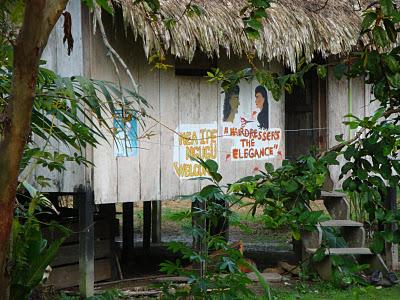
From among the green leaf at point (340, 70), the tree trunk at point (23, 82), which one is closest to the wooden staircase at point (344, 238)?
the green leaf at point (340, 70)

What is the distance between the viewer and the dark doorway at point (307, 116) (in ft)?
32.9

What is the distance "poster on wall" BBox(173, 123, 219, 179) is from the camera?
869 centimetres

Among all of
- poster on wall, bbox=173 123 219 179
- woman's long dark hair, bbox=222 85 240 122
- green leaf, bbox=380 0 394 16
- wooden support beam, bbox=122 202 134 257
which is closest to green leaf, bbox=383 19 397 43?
green leaf, bbox=380 0 394 16

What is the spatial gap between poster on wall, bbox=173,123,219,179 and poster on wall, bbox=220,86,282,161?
158 millimetres

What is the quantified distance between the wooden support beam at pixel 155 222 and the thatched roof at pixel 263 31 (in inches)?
170

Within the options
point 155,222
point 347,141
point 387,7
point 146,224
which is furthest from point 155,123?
point 387,7

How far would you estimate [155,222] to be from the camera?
13.0 meters

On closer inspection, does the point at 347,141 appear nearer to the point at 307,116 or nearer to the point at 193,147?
the point at 193,147

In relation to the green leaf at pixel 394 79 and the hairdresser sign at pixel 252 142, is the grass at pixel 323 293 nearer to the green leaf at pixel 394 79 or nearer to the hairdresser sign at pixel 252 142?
the hairdresser sign at pixel 252 142

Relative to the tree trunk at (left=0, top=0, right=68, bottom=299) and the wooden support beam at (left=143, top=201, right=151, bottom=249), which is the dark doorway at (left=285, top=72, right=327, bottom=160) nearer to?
the wooden support beam at (left=143, top=201, right=151, bottom=249)

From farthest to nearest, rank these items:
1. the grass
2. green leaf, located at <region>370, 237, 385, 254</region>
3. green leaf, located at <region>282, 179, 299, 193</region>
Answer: the grass
green leaf, located at <region>370, 237, 385, 254</region>
green leaf, located at <region>282, 179, 299, 193</region>

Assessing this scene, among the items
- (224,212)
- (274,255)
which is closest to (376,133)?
(224,212)

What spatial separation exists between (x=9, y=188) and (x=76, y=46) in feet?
17.9

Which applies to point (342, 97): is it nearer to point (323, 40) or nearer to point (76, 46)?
point (323, 40)
